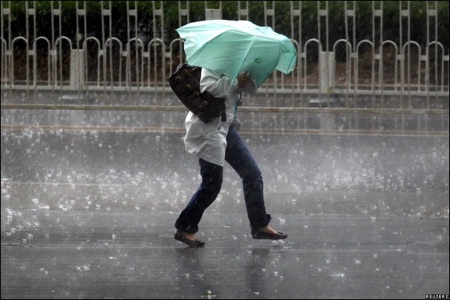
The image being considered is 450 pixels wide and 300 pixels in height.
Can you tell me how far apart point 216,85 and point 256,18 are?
39.6 feet

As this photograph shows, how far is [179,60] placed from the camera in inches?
757

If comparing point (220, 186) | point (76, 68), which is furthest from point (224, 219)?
point (76, 68)

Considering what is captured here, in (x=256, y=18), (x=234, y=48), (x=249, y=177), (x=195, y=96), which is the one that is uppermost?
(x=256, y=18)

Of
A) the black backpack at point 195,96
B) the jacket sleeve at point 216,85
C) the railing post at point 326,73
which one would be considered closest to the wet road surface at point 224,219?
the black backpack at point 195,96

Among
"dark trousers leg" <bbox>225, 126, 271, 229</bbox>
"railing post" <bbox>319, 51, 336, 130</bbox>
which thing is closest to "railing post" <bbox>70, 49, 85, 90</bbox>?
"railing post" <bbox>319, 51, 336, 130</bbox>

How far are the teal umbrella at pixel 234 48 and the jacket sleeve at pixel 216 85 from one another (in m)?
0.13

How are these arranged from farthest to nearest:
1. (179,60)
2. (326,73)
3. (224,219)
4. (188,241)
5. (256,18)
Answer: (256,18) → (179,60) → (326,73) → (224,219) → (188,241)

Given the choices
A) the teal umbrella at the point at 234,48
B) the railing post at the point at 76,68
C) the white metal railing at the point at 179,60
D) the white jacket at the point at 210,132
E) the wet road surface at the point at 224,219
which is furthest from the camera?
the railing post at the point at 76,68

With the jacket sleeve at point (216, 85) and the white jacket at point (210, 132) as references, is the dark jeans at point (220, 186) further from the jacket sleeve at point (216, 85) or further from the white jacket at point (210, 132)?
the jacket sleeve at point (216, 85)

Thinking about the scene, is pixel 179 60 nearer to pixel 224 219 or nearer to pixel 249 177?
pixel 224 219

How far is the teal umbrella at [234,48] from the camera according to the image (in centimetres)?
768

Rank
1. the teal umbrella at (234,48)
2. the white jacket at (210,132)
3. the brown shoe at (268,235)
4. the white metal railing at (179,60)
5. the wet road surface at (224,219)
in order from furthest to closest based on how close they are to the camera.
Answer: the white metal railing at (179,60) < the brown shoe at (268,235) < the white jacket at (210,132) < the teal umbrella at (234,48) < the wet road surface at (224,219)

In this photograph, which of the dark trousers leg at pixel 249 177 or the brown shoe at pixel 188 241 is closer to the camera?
the brown shoe at pixel 188 241

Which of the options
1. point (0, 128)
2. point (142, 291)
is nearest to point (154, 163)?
point (0, 128)
